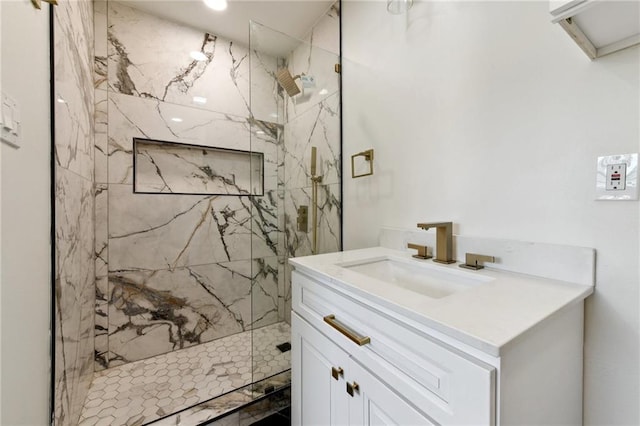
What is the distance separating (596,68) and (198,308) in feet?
8.41

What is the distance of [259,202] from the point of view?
1.89 meters

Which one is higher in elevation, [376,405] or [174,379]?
[376,405]

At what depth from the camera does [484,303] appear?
65 centimetres

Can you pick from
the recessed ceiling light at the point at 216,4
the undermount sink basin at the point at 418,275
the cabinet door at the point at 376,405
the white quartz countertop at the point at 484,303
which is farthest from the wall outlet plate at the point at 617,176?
the recessed ceiling light at the point at 216,4

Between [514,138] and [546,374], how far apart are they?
2.48 ft

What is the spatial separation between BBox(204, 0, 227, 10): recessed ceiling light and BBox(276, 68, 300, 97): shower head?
0.71 meters

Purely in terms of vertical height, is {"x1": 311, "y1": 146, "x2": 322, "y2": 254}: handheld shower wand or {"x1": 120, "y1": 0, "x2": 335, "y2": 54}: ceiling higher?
{"x1": 120, "y1": 0, "x2": 335, "y2": 54}: ceiling

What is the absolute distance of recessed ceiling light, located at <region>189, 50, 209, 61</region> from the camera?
6.94 ft

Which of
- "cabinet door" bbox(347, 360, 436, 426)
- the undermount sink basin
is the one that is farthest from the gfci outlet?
"cabinet door" bbox(347, 360, 436, 426)

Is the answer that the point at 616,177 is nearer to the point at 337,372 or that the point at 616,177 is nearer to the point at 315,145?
the point at 337,372

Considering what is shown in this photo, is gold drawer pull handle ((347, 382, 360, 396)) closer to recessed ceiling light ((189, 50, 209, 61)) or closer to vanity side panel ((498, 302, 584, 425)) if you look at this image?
vanity side panel ((498, 302, 584, 425))

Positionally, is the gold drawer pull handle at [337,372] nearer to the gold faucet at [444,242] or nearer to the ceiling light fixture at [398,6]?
the gold faucet at [444,242]

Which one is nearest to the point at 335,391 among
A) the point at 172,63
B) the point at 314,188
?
the point at 314,188

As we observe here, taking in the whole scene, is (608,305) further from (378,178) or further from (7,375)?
(7,375)
